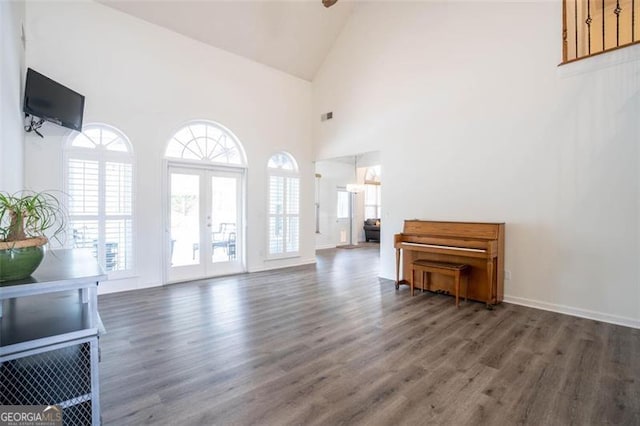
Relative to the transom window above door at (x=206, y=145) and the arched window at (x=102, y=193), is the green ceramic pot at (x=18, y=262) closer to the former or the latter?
the arched window at (x=102, y=193)

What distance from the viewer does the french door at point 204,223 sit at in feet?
16.9

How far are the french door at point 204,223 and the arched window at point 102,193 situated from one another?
0.63 metres

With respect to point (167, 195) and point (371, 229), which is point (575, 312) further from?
point (371, 229)

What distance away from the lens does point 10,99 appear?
2857mm

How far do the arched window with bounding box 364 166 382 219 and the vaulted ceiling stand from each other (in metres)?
6.00

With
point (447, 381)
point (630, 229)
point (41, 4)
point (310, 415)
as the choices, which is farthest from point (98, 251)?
point (630, 229)

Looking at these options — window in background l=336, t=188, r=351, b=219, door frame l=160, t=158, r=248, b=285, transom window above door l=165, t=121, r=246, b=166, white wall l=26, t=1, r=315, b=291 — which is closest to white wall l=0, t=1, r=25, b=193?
white wall l=26, t=1, r=315, b=291

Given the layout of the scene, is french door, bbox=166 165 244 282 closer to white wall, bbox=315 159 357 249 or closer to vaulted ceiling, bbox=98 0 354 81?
vaulted ceiling, bbox=98 0 354 81

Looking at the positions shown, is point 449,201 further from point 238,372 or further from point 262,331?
point 238,372

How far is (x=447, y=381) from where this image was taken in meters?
2.19

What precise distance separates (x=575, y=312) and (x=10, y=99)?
634 cm

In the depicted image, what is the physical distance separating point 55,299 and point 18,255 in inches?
31.6

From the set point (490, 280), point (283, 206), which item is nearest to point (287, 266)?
point (283, 206)

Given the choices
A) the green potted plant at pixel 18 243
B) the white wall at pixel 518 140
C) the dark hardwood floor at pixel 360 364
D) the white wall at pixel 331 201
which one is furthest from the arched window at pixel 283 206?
the green potted plant at pixel 18 243
